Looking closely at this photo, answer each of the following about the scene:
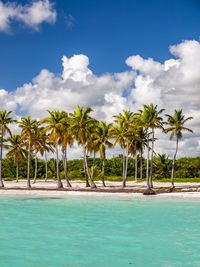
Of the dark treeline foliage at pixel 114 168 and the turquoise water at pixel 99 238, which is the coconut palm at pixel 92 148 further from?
the turquoise water at pixel 99 238

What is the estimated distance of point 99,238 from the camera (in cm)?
1236

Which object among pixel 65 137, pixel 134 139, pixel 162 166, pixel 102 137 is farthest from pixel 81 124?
pixel 162 166

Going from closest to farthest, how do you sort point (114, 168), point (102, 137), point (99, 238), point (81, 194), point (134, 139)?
point (99, 238), point (81, 194), point (102, 137), point (134, 139), point (114, 168)

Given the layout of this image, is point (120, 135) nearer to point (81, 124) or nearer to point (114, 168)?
point (81, 124)

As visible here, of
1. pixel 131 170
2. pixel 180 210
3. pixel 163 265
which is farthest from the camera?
pixel 131 170

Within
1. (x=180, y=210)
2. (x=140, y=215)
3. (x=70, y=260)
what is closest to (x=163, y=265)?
(x=70, y=260)

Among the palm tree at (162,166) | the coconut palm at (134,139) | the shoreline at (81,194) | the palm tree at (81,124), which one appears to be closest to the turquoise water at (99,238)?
the shoreline at (81,194)

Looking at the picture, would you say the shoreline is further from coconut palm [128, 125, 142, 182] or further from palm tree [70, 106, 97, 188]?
coconut palm [128, 125, 142, 182]

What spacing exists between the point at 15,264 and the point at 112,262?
2.96 meters

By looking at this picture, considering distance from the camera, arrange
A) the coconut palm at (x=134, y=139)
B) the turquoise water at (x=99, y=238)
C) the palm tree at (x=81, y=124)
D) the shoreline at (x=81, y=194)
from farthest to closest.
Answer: the coconut palm at (x=134, y=139) → the palm tree at (x=81, y=124) → the shoreline at (x=81, y=194) → the turquoise water at (x=99, y=238)

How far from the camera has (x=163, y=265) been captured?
880cm

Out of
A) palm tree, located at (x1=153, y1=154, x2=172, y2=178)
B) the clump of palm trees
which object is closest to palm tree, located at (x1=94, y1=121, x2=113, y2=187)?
the clump of palm trees

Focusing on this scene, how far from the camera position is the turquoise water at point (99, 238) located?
9.38 m

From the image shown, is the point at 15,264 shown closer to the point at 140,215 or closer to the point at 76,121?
the point at 140,215
